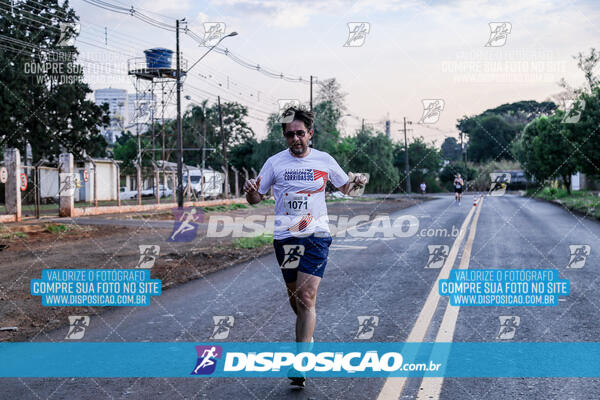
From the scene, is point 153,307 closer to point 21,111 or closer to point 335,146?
point 21,111

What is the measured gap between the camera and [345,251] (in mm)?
13039

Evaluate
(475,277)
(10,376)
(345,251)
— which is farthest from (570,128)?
(10,376)

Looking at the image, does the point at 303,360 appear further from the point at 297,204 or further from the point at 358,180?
the point at 358,180

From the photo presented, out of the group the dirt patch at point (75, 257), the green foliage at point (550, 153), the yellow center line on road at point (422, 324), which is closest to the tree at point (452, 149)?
the green foliage at point (550, 153)

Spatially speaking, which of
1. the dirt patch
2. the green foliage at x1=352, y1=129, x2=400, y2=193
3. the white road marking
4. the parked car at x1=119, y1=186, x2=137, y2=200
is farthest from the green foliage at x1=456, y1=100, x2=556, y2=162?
the white road marking

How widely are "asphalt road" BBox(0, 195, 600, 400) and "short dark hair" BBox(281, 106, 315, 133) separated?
197cm

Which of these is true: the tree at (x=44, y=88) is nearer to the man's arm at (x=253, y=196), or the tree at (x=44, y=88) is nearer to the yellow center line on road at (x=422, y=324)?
the yellow center line on road at (x=422, y=324)

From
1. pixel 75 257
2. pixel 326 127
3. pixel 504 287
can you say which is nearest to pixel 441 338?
pixel 504 287

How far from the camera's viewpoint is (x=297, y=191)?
15.2 feet

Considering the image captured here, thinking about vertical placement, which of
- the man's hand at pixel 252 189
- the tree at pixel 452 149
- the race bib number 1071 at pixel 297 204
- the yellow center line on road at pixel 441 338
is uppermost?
the tree at pixel 452 149

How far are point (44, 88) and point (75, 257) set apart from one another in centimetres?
2890

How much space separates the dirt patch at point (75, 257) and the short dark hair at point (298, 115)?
364cm

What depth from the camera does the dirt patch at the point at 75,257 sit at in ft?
23.6

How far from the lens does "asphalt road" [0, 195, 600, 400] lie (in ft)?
14.3
